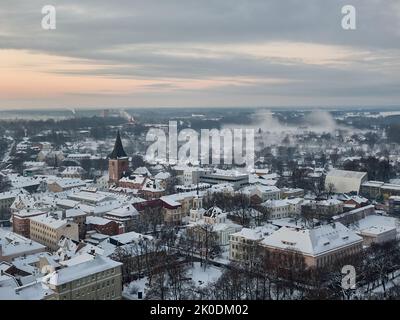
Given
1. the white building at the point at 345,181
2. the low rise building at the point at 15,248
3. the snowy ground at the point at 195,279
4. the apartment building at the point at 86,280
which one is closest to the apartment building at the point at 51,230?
the low rise building at the point at 15,248

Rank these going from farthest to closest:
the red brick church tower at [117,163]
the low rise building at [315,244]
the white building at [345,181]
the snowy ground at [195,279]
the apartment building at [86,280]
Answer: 1. the red brick church tower at [117,163]
2. the white building at [345,181]
3. the low rise building at [315,244]
4. the snowy ground at [195,279]
5. the apartment building at [86,280]

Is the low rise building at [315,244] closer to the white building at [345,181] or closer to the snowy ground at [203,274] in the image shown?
the snowy ground at [203,274]

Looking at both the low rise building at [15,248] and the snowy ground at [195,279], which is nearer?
the snowy ground at [195,279]

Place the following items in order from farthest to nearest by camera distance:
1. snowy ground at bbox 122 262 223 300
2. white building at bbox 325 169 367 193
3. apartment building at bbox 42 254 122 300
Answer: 1. white building at bbox 325 169 367 193
2. snowy ground at bbox 122 262 223 300
3. apartment building at bbox 42 254 122 300

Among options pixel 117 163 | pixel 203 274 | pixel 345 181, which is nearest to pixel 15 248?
pixel 203 274

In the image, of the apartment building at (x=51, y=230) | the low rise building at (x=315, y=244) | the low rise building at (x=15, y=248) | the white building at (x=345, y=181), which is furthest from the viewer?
the white building at (x=345, y=181)

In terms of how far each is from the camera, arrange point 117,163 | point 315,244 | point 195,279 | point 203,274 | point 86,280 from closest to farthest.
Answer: point 86,280 → point 195,279 → point 203,274 → point 315,244 → point 117,163

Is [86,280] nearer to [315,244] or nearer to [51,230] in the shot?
[315,244]

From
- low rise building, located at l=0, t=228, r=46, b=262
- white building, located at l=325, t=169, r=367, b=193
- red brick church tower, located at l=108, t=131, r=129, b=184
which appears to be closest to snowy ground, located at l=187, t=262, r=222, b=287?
low rise building, located at l=0, t=228, r=46, b=262

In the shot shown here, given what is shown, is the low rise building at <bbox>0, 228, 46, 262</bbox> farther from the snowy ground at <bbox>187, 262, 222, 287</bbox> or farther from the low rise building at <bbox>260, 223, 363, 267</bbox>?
the low rise building at <bbox>260, 223, 363, 267</bbox>
